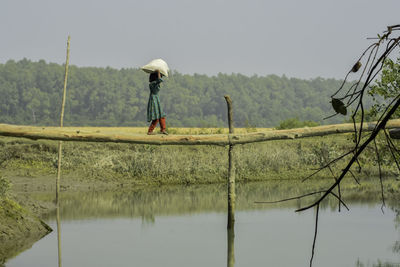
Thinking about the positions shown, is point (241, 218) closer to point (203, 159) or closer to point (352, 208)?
point (352, 208)

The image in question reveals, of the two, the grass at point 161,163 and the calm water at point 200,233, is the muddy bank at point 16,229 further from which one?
the grass at point 161,163

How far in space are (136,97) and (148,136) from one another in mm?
85090

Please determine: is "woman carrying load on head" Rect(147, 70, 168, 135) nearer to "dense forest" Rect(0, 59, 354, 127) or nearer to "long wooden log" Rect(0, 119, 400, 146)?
"long wooden log" Rect(0, 119, 400, 146)

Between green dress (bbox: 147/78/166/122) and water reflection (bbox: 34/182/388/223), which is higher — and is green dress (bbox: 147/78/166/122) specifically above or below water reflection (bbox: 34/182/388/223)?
above

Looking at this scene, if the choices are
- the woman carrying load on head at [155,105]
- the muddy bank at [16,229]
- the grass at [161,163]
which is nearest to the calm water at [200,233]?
the muddy bank at [16,229]

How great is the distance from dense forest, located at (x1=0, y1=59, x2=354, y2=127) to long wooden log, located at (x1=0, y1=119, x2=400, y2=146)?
216 feet

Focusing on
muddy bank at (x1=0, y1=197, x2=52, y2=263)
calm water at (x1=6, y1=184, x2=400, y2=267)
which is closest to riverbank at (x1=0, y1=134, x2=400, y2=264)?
calm water at (x1=6, y1=184, x2=400, y2=267)

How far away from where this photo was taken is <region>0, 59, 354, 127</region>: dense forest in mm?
84500

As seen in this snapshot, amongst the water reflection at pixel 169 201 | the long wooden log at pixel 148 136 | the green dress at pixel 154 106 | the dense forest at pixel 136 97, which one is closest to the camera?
the long wooden log at pixel 148 136

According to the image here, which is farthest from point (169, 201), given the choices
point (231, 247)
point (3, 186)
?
point (3, 186)

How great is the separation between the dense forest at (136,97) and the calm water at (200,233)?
58315 mm

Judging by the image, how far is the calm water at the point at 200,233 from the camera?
1114 cm

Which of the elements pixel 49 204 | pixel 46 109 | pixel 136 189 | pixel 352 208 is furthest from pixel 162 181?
pixel 46 109

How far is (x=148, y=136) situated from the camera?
9.37 metres
